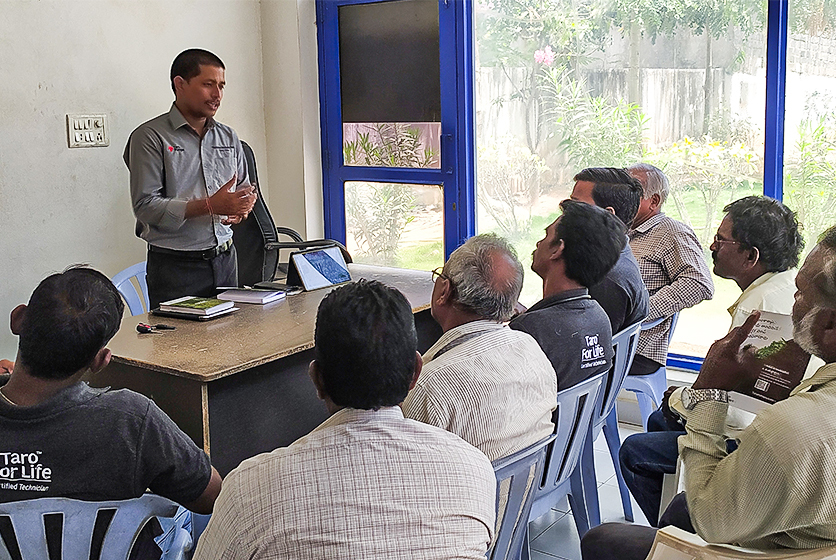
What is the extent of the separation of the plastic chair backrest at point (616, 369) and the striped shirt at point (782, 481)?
44.2 inches

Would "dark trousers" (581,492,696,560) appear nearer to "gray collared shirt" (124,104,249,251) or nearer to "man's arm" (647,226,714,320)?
"man's arm" (647,226,714,320)

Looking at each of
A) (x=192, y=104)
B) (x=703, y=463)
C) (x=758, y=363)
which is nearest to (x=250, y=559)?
(x=703, y=463)

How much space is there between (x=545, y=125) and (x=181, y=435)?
3059 mm

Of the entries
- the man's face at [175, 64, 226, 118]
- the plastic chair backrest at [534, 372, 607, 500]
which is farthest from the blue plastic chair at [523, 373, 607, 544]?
the man's face at [175, 64, 226, 118]

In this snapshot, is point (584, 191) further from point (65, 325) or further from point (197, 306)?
point (65, 325)

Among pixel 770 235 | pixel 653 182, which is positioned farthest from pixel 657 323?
pixel 770 235

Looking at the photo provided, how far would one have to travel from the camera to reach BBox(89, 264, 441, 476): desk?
2.49 metres

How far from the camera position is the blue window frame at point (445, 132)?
451 centimetres

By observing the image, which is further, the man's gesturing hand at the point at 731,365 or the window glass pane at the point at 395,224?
the window glass pane at the point at 395,224

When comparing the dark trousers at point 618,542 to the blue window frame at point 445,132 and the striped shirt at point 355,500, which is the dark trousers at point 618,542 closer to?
the striped shirt at point 355,500

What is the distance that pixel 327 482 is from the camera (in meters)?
1.28

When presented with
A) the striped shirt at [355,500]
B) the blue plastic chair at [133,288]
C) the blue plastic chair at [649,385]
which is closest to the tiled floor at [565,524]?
the blue plastic chair at [649,385]

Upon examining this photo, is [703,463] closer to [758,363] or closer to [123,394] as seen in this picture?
[758,363]

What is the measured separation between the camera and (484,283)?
2260 mm
